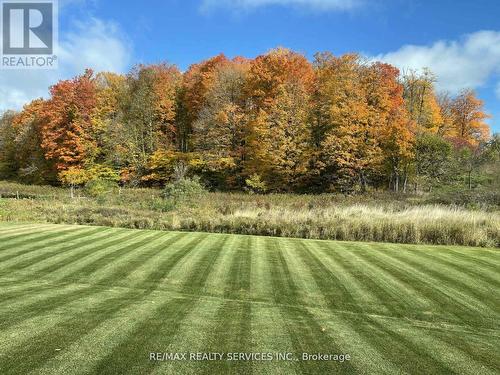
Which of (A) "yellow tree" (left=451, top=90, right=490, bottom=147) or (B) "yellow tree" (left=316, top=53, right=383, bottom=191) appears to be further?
(A) "yellow tree" (left=451, top=90, right=490, bottom=147)

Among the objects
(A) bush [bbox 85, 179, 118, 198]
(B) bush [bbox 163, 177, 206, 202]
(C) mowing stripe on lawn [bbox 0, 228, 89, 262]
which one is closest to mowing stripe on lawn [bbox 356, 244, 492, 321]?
(C) mowing stripe on lawn [bbox 0, 228, 89, 262]

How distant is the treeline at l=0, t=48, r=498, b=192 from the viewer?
34.8 m

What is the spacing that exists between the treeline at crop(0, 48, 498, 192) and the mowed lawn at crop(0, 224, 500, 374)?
81.3ft

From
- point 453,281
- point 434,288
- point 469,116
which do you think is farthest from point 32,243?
point 469,116

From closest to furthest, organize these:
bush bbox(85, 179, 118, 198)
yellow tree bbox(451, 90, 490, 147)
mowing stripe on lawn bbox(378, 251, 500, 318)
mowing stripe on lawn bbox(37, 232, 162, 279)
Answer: mowing stripe on lawn bbox(378, 251, 500, 318) → mowing stripe on lawn bbox(37, 232, 162, 279) → bush bbox(85, 179, 118, 198) → yellow tree bbox(451, 90, 490, 147)

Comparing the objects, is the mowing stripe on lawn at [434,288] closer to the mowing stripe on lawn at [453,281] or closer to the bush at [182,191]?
the mowing stripe on lawn at [453,281]

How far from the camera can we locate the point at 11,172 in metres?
61.4

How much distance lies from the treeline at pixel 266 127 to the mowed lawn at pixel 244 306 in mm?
24771

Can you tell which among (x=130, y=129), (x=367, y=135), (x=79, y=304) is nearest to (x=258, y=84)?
(x=367, y=135)

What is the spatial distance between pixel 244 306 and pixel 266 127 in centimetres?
3172

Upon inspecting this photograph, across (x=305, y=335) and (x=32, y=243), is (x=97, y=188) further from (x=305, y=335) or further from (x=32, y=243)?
Answer: (x=305, y=335)

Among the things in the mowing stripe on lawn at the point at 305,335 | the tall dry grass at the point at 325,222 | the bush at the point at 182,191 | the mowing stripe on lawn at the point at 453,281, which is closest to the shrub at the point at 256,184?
the bush at the point at 182,191

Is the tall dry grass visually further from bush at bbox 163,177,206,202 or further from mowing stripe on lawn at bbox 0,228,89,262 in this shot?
mowing stripe on lawn at bbox 0,228,89,262

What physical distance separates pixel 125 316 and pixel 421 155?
3410cm
